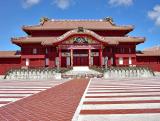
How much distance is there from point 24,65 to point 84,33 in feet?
38.4

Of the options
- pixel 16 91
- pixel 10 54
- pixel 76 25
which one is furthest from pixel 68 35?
pixel 16 91

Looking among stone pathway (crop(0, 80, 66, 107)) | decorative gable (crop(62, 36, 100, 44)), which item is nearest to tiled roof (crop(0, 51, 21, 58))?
decorative gable (crop(62, 36, 100, 44))

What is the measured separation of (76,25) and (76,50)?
6.08m

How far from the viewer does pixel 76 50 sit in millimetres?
49125

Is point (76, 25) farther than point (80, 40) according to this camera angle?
Yes

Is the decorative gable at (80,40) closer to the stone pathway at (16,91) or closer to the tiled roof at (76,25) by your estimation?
the tiled roof at (76,25)

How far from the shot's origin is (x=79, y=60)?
4947 centimetres

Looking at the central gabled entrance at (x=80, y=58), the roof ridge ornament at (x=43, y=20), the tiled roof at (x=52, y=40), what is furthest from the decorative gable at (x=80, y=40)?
the roof ridge ornament at (x=43, y=20)

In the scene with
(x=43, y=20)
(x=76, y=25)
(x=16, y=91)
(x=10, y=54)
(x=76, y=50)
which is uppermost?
(x=43, y=20)

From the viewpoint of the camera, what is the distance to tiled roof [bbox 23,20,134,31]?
50.5 meters

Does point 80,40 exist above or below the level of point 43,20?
below

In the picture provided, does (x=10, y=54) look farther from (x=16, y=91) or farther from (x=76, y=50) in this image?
(x=16, y=91)

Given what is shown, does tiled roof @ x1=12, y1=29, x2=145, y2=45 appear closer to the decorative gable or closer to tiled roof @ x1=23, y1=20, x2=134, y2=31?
the decorative gable

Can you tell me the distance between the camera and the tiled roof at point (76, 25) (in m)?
50.5
